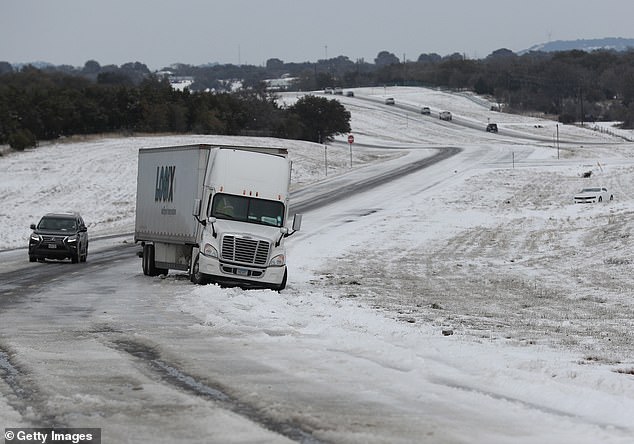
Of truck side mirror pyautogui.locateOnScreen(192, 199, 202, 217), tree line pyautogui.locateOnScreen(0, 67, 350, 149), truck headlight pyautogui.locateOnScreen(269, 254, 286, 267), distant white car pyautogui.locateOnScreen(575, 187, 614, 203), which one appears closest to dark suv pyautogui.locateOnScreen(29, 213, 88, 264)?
truck side mirror pyautogui.locateOnScreen(192, 199, 202, 217)

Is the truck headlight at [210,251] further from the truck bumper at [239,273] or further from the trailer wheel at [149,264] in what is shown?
the trailer wheel at [149,264]

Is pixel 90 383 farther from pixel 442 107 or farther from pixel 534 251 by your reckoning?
pixel 442 107

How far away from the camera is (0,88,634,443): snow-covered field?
1049cm

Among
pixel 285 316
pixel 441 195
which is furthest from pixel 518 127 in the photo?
pixel 285 316

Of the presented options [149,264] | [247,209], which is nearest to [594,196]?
[149,264]

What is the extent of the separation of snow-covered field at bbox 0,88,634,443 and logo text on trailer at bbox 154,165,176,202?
3.84 m

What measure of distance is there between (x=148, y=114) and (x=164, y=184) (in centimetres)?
7569

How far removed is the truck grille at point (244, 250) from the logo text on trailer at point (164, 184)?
425 cm

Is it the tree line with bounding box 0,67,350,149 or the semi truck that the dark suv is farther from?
the tree line with bounding box 0,67,350,149

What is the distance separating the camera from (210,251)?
25.1 metres

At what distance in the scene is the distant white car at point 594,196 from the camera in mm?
56000

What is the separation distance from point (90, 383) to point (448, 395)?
12.4ft

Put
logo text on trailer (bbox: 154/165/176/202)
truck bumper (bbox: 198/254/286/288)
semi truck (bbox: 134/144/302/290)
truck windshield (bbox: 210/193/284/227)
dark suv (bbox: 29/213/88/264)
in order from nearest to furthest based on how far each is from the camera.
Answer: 1. truck bumper (bbox: 198/254/286/288)
2. semi truck (bbox: 134/144/302/290)
3. truck windshield (bbox: 210/193/284/227)
4. logo text on trailer (bbox: 154/165/176/202)
5. dark suv (bbox: 29/213/88/264)

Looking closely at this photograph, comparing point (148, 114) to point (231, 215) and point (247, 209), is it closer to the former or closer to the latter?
point (247, 209)
